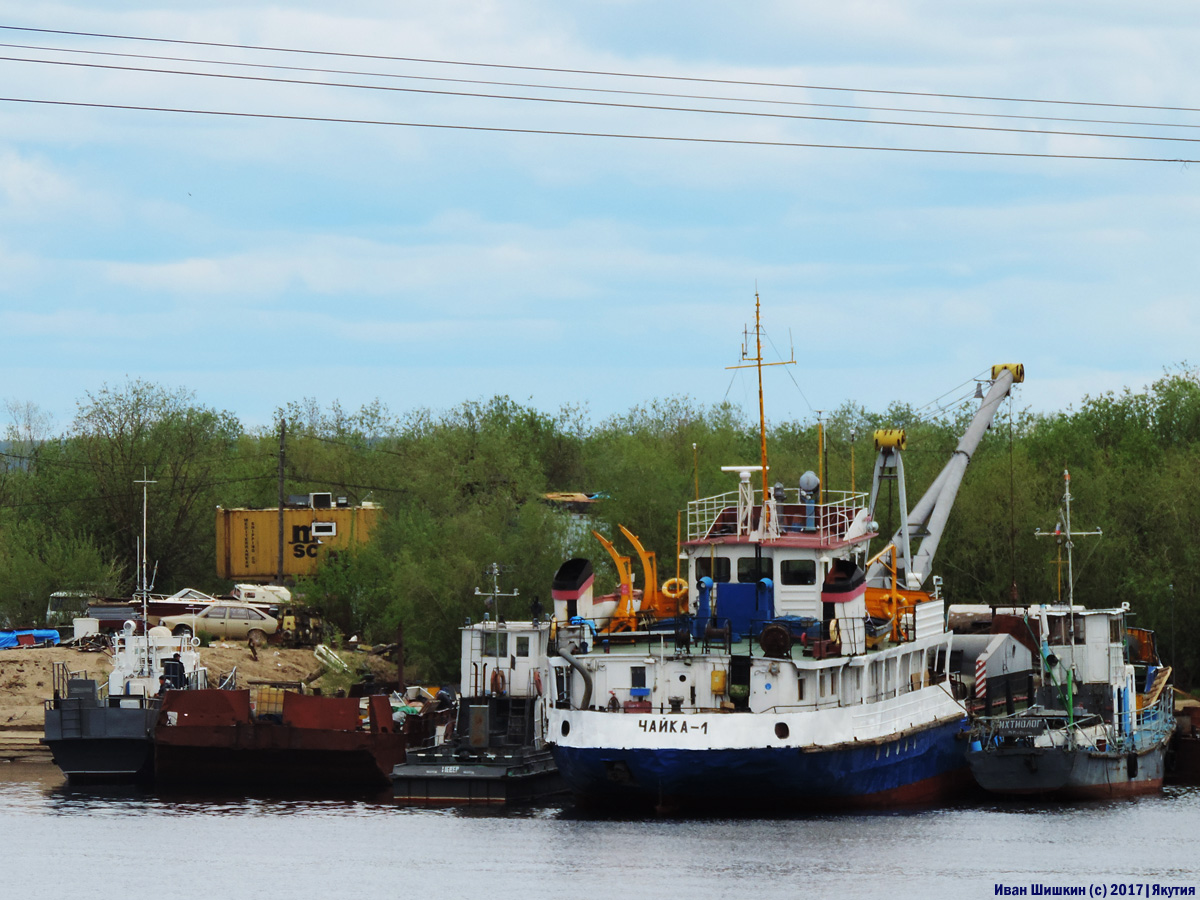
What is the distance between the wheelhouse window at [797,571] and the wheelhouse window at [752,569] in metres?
0.42

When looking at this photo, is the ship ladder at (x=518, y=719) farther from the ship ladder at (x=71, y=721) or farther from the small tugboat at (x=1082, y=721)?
the ship ladder at (x=71, y=721)

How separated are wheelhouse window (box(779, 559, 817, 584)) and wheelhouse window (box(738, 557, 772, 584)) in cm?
42

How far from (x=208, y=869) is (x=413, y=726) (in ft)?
50.0

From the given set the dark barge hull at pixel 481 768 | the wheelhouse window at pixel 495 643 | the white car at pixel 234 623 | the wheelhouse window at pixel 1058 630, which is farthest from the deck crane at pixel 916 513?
the white car at pixel 234 623

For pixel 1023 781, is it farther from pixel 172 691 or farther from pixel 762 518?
pixel 172 691

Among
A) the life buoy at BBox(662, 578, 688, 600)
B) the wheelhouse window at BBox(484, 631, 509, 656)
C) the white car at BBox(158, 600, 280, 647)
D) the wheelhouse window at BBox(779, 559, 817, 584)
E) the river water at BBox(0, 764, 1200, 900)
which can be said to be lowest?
the river water at BBox(0, 764, 1200, 900)

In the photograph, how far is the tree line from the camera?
68062mm

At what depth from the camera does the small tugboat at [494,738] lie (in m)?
46.1

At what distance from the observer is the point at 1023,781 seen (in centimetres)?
4512

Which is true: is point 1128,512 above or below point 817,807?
above

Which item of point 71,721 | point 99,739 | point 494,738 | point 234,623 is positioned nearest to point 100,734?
point 99,739

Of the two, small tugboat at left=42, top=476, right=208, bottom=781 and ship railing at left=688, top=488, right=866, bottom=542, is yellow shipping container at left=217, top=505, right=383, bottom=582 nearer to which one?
small tugboat at left=42, top=476, right=208, bottom=781

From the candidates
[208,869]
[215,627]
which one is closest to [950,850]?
[208,869]

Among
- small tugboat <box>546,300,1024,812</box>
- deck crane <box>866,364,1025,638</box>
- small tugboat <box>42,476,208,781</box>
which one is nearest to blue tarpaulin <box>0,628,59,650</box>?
small tugboat <box>42,476,208,781</box>
